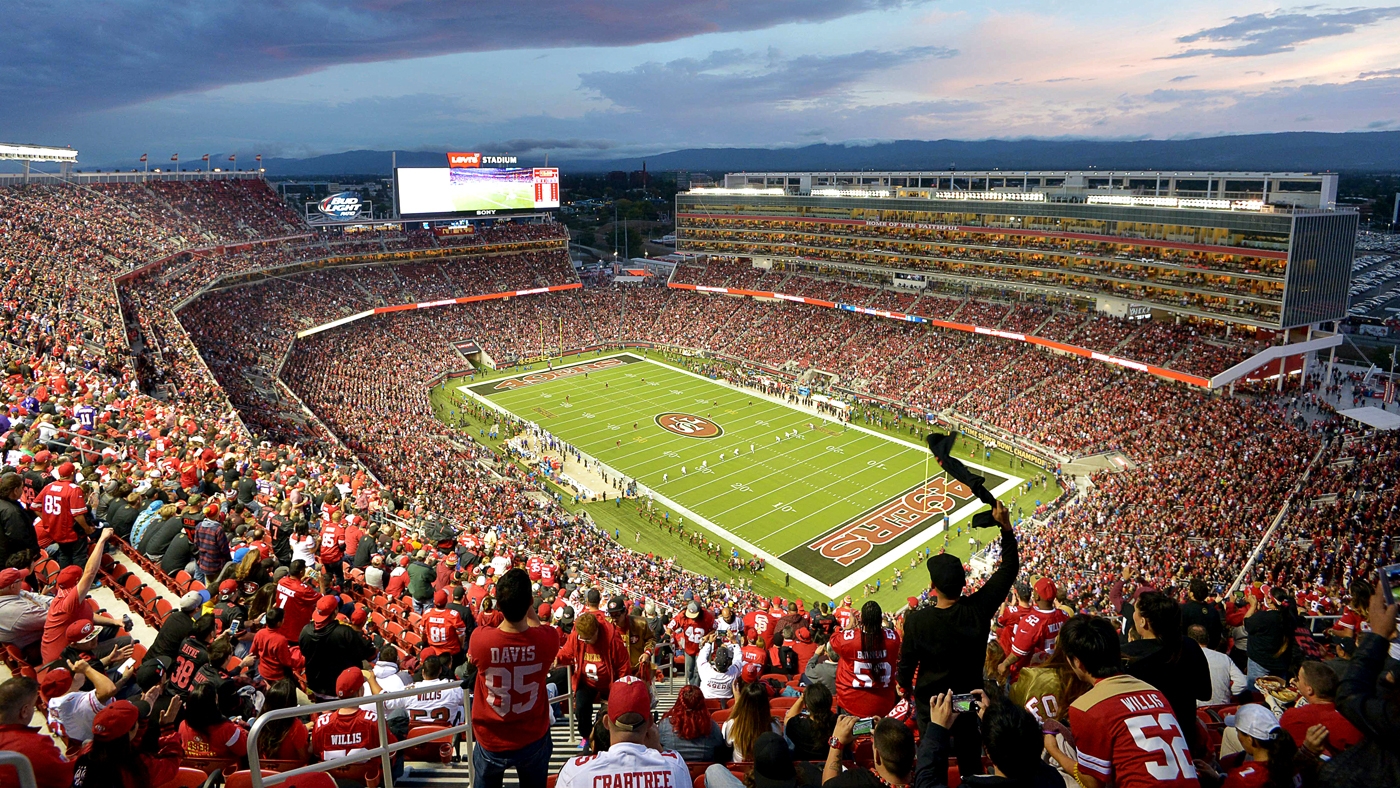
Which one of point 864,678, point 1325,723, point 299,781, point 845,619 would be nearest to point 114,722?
point 299,781

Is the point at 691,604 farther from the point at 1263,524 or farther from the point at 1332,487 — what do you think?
the point at 1332,487

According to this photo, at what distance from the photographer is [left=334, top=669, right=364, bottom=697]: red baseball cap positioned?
20.2ft

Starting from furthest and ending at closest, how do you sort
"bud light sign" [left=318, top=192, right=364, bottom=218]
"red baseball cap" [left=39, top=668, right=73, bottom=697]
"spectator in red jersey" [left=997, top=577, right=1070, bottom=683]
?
1. "bud light sign" [left=318, top=192, right=364, bottom=218]
2. "spectator in red jersey" [left=997, top=577, right=1070, bottom=683]
3. "red baseball cap" [left=39, top=668, right=73, bottom=697]

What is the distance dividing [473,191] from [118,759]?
6298cm

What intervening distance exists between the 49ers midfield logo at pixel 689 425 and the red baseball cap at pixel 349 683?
1332 inches

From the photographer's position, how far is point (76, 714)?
15.6ft

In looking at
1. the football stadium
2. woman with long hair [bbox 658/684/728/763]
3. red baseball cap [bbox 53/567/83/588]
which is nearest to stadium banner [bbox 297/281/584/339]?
the football stadium

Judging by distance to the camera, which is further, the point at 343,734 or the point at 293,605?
the point at 293,605

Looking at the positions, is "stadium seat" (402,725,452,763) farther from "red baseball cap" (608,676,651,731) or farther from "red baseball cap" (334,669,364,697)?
"red baseball cap" (608,676,651,731)

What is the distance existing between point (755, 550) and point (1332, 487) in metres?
17.5

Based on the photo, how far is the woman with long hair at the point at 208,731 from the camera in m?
5.06

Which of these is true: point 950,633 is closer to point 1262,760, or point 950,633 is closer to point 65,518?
point 1262,760

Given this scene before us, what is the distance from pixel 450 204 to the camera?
61875 mm

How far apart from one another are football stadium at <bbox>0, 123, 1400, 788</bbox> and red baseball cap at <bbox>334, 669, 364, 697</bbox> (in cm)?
7
